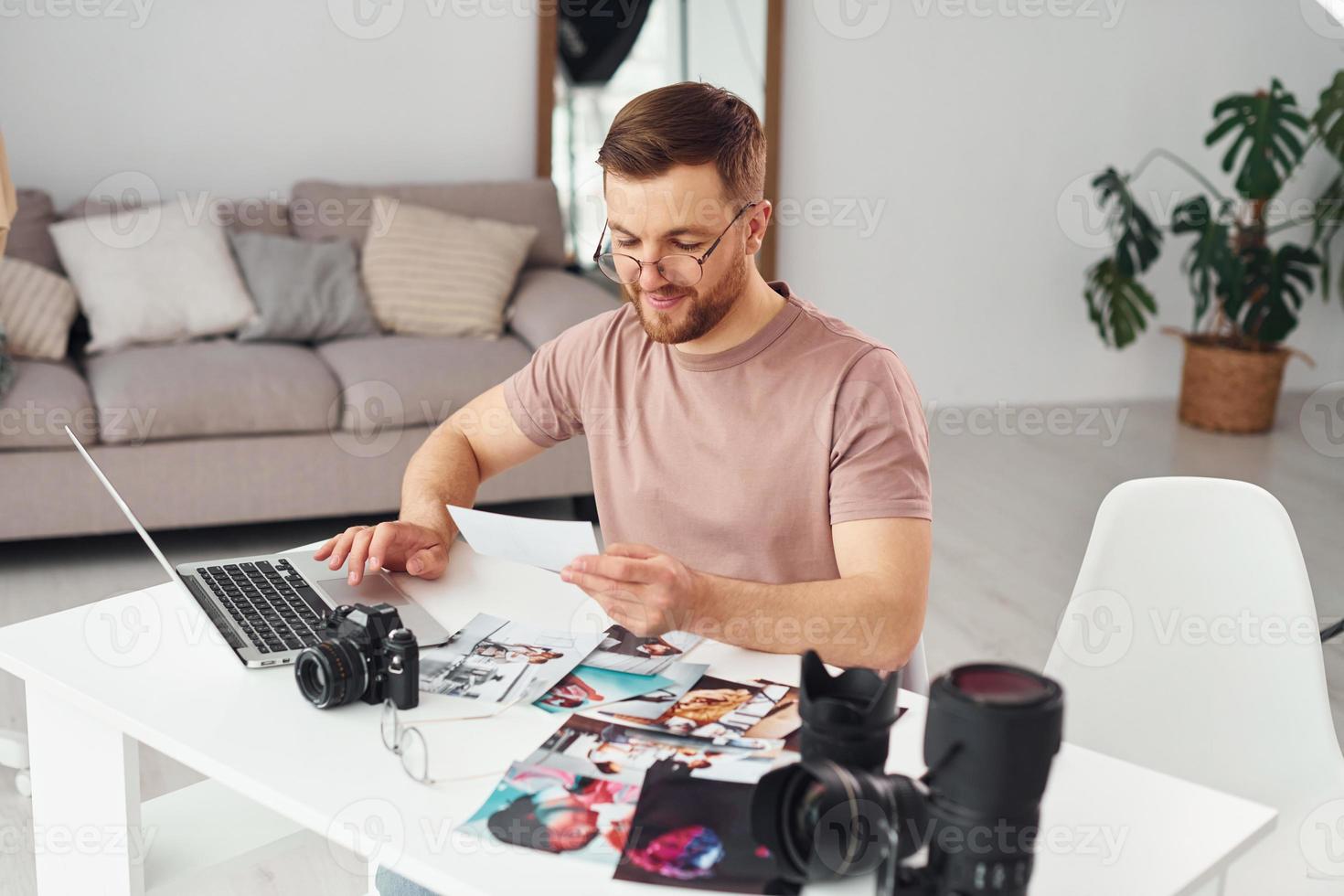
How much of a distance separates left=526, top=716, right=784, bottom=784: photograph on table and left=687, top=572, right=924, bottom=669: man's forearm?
0.65ft

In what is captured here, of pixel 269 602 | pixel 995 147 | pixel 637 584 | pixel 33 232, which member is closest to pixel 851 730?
pixel 637 584

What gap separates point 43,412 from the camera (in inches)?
126

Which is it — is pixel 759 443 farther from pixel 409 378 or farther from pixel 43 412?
pixel 43 412

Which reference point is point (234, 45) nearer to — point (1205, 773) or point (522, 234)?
point (522, 234)

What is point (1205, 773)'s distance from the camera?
1676 mm

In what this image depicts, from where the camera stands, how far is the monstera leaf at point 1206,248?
456 centimetres

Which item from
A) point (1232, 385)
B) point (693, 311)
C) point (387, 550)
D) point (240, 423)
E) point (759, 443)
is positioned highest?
point (693, 311)

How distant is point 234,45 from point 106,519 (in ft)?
5.39

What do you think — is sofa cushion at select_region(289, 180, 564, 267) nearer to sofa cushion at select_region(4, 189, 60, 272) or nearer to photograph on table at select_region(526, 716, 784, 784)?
sofa cushion at select_region(4, 189, 60, 272)

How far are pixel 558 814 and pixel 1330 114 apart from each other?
4494mm

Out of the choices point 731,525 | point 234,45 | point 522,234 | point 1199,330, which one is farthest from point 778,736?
point 1199,330

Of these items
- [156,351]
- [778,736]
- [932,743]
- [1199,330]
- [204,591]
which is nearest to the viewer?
[932,743]

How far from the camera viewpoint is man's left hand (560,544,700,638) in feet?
4.26

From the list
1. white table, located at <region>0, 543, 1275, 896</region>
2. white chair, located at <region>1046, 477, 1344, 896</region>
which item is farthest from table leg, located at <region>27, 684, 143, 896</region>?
white chair, located at <region>1046, 477, 1344, 896</region>
